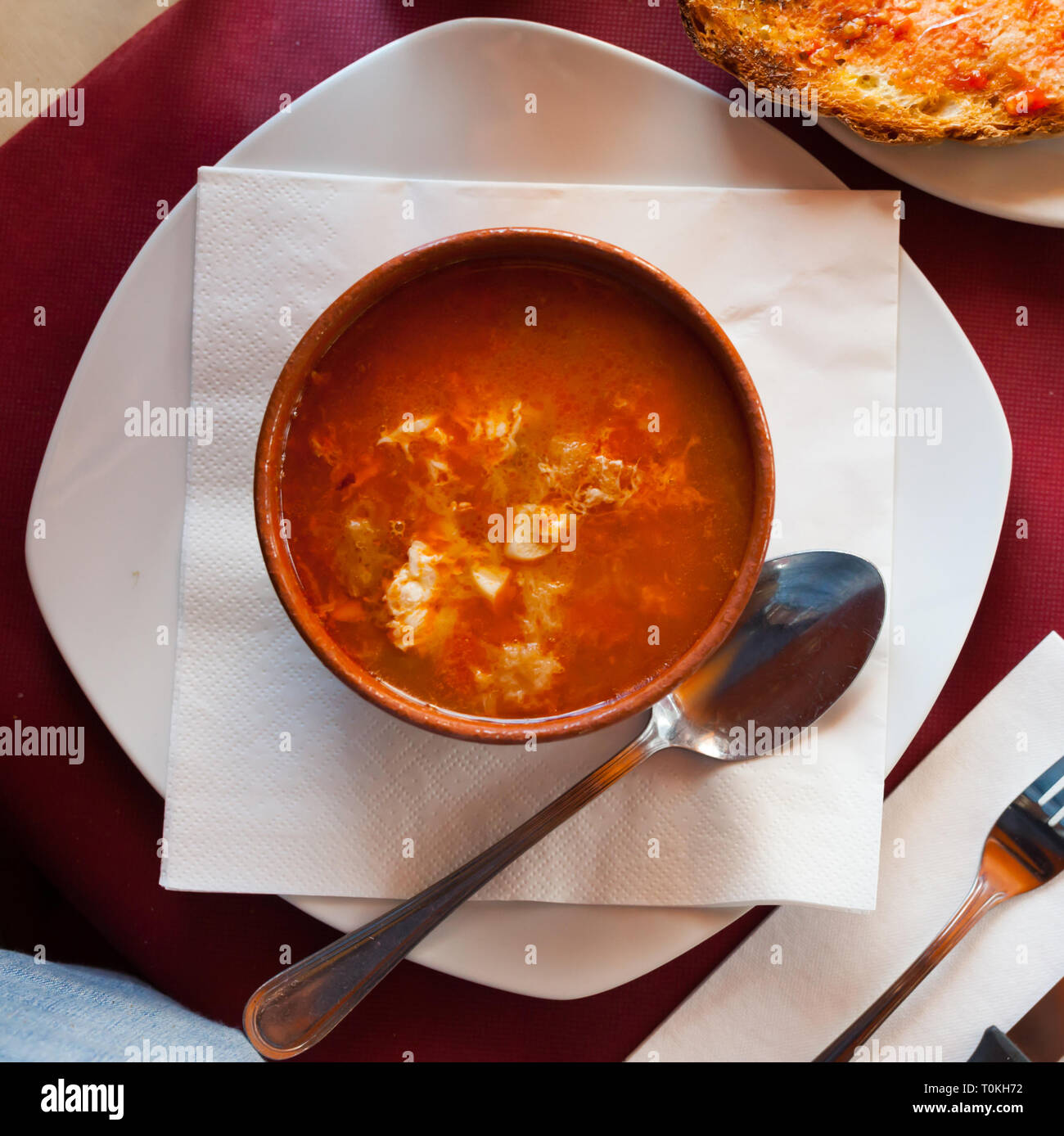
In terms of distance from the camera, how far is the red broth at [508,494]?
1521mm

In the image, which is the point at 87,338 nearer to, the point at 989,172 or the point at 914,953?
the point at 989,172

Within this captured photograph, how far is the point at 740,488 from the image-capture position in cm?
152

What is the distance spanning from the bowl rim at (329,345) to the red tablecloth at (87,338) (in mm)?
614

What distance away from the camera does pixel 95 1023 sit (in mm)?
1695

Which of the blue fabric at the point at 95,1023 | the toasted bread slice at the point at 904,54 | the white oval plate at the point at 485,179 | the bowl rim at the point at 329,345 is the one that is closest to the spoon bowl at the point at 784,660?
the white oval plate at the point at 485,179

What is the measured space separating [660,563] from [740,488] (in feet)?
0.57

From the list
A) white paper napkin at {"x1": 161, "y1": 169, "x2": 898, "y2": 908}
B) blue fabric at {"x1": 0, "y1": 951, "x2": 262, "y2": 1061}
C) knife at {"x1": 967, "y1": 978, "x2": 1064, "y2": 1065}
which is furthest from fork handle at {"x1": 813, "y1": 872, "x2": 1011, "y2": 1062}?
blue fabric at {"x1": 0, "y1": 951, "x2": 262, "y2": 1061}

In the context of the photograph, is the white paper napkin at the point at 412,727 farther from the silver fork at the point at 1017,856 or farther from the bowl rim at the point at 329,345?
the silver fork at the point at 1017,856

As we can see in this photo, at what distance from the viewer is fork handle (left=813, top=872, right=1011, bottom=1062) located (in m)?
1.76

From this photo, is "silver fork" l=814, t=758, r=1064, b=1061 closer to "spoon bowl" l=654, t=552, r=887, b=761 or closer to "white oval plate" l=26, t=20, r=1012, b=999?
"white oval plate" l=26, t=20, r=1012, b=999

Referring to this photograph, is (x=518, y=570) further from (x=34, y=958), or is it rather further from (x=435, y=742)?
(x=34, y=958)

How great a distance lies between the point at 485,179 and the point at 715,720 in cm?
104

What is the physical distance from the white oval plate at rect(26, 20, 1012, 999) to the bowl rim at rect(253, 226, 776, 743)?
0.31 meters
